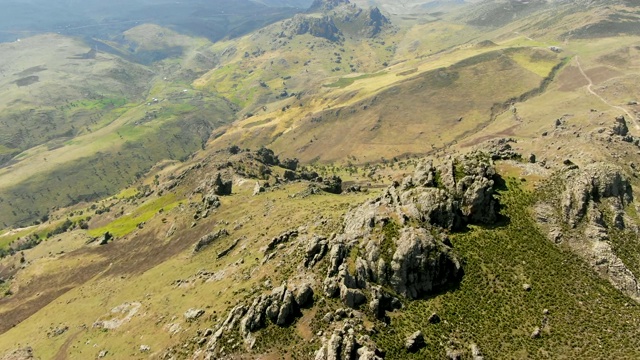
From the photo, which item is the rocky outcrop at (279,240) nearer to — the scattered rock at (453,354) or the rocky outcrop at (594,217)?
the scattered rock at (453,354)

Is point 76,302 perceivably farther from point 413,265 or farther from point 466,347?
point 466,347

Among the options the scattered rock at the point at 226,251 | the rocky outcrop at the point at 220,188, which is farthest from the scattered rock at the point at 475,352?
the rocky outcrop at the point at 220,188

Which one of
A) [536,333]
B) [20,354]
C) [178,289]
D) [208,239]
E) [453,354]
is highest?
[453,354]

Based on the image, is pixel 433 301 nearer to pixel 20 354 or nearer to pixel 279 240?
pixel 279 240

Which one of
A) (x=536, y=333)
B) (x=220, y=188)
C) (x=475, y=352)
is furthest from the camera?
(x=220, y=188)

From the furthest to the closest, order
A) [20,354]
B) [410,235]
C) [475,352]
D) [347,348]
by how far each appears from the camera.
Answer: [20,354] → [410,235] → [475,352] → [347,348]

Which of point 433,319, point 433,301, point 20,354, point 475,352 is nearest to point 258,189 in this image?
point 20,354

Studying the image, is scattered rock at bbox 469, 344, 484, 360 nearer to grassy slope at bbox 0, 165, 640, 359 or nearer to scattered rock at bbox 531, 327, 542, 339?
grassy slope at bbox 0, 165, 640, 359

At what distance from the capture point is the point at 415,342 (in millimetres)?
63562

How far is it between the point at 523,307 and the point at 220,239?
10129cm

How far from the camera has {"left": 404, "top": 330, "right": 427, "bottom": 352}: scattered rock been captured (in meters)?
63.3

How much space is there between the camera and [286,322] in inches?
2847

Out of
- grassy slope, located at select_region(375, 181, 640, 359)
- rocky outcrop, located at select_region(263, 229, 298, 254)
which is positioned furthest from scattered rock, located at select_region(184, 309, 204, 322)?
grassy slope, located at select_region(375, 181, 640, 359)

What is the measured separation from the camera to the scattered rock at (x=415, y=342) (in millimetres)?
63344
